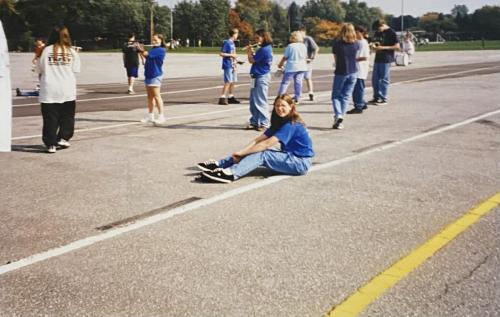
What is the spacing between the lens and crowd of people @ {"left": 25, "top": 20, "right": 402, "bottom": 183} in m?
6.16

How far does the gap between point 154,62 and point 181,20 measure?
310ft

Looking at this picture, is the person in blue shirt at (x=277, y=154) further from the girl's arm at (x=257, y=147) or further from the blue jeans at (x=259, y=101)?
the blue jeans at (x=259, y=101)

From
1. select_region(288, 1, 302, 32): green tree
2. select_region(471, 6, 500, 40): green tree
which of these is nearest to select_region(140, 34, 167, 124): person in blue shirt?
select_region(288, 1, 302, 32): green tree

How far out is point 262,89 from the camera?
31.5ft

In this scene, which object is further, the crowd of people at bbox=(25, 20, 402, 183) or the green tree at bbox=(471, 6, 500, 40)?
the green tree at bbox=(471, 6, 500, 40)

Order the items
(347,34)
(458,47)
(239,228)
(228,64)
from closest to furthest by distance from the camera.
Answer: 1. (239,228)
2. (347,34)
3. (228,64)
4. (458,47)

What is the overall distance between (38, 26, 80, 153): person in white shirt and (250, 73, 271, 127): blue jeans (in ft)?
9.77

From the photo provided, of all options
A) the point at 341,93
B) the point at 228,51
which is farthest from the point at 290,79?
the point at 228,51

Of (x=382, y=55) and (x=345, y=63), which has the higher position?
(x=382, y=55)

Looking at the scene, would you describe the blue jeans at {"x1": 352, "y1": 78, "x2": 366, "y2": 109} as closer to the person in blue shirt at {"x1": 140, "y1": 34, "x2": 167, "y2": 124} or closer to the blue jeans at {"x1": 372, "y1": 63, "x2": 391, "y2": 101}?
the blue jeans at {"x1": 372, "y1": 63, "x2": 391, "y2": 101}

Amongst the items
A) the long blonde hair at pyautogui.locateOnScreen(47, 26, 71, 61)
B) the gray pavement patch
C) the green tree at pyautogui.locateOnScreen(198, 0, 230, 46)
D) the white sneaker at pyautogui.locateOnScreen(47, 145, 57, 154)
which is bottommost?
the gray pavement patch

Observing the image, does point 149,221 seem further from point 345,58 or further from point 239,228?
point 345,58

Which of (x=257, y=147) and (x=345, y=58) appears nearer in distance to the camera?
(x=257, y=147)

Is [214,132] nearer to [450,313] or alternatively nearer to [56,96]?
[56,96]
